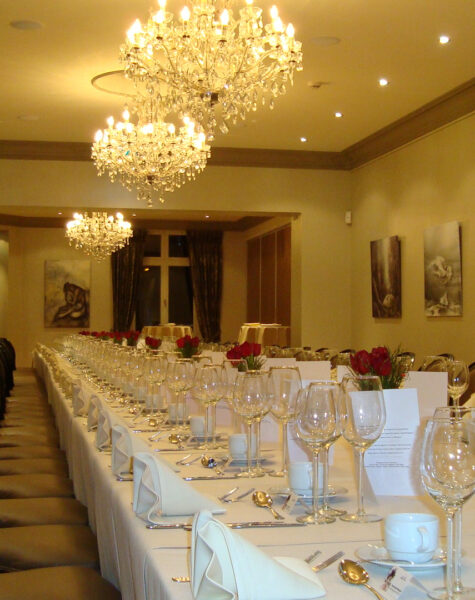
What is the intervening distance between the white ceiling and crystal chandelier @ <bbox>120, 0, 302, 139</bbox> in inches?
49.3

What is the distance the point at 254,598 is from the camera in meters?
1.12

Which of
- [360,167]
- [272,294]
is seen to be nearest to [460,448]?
[360,167]

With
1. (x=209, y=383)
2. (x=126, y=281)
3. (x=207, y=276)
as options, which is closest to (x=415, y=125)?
(x=209, y=383)

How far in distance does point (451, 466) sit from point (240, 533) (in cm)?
55

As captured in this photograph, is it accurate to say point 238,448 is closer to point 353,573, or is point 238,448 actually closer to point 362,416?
point 362,416

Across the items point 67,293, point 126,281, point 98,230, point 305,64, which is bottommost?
point 67,293

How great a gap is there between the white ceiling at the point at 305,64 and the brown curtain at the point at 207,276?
8028 mm

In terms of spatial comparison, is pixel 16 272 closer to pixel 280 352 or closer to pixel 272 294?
pixel 272 294

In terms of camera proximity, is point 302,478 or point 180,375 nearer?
point 302,478

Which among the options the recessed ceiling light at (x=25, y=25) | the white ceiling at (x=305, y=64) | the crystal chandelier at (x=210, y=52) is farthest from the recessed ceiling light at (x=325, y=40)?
the recessed ceiling light at (x=25, y=25)

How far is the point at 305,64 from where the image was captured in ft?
28.0

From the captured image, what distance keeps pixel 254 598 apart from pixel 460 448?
1.25 feet

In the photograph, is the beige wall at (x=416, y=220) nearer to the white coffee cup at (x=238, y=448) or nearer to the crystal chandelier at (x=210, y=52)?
the crystal chandelier at (x=210, y=52)

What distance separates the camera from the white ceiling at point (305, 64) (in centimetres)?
715
